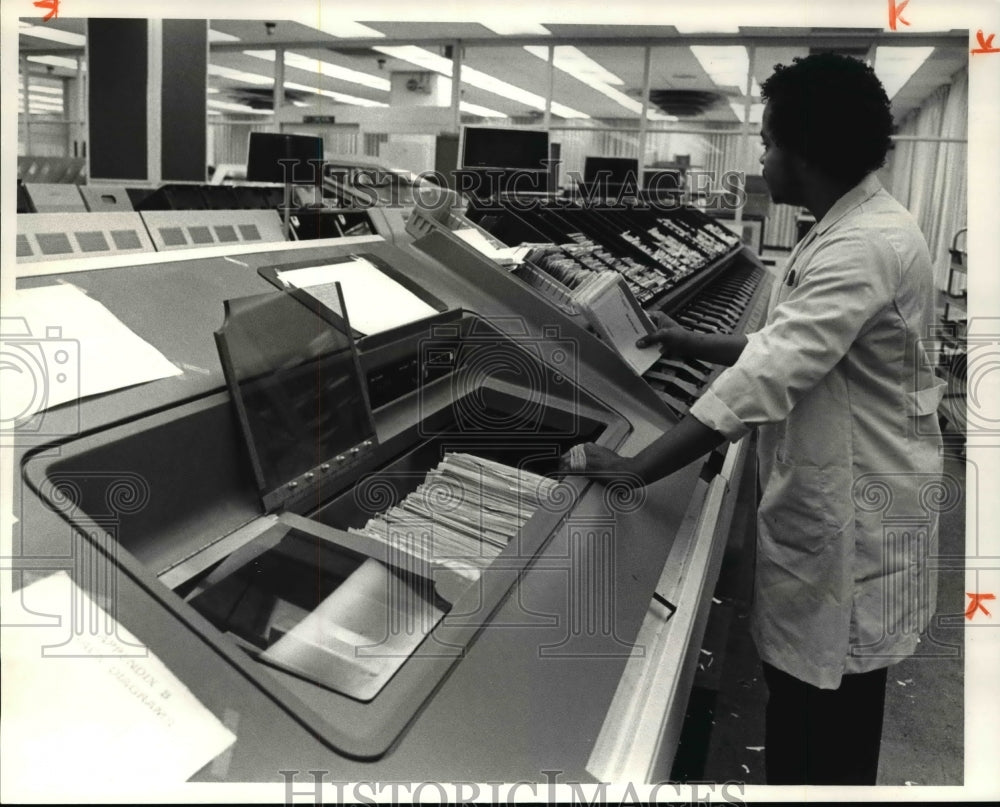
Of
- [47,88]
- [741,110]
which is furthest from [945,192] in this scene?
[47,88]

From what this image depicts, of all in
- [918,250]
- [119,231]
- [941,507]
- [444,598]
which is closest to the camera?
[444,598]

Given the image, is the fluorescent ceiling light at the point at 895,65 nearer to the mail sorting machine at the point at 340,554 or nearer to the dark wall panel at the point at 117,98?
the dark wall panel at the point at 117,98

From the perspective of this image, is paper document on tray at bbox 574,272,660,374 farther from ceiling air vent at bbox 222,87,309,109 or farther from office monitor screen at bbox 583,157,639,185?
ceiling air vent at bbox 222,87,309,109

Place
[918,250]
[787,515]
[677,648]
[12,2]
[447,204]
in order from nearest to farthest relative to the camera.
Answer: [12,2]
[677,648]
[918,250]
[787,515]
[447,204]

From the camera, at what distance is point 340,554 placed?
112 cm

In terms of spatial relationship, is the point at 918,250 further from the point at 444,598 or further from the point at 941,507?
the point at 444,598

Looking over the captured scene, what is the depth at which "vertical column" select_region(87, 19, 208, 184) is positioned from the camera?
205 inches

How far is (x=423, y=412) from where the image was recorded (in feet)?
5.42

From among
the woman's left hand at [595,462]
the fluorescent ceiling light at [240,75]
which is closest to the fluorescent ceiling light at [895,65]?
the woman's left hand at [595,462]

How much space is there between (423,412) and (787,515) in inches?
27.7

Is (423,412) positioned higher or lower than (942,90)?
lower

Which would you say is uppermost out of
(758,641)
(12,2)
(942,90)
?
(942,90)

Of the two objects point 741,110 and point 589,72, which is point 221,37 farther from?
point 741,110

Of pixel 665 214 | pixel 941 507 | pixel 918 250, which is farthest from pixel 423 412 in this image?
pixel 665 214
